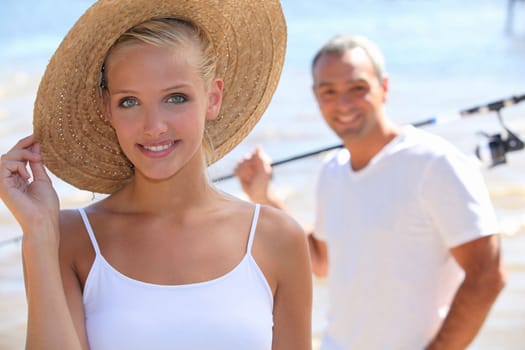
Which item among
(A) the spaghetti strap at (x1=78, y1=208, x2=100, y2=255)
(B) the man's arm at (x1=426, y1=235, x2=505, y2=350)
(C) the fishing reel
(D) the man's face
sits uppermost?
(D) the man's face

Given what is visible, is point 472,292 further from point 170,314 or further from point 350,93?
point 170,314

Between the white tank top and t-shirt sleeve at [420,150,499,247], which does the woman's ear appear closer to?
the white tank top

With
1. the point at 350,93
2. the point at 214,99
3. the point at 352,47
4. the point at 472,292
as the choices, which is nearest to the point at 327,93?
the point at 350,93

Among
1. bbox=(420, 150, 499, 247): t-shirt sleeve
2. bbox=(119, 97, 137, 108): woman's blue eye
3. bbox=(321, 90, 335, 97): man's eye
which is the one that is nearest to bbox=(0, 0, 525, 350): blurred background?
bbox=(321, 90, 335, 97): man's eye

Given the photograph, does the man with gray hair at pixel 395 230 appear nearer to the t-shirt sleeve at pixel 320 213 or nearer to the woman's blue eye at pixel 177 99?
the t-shirt sleeve at pixel 320 213

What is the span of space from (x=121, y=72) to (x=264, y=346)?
0.63m

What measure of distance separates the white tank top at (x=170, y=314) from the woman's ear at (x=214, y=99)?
367 mm

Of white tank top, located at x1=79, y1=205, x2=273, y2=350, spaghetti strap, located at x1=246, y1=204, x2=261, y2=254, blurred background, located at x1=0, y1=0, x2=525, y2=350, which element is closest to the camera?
white tank top, located at x1=79, y1=205, x2=273, y2=350

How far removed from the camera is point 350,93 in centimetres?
388

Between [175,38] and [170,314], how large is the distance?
22.3 inches

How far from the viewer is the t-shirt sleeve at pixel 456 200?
11.1ft

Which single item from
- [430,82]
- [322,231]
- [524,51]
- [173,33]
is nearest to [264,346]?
[173,33]

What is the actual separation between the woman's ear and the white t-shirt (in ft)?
4.20

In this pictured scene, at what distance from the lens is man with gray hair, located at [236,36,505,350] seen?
11.1 feet
